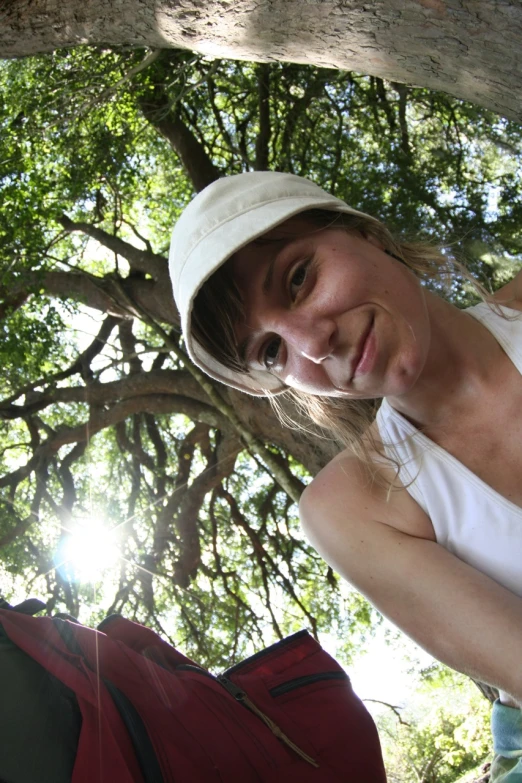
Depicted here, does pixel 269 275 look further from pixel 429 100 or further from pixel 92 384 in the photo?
pixel 429 100

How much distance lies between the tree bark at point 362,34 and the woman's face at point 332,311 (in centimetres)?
71

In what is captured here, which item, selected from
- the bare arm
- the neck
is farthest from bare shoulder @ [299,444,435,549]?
the neck

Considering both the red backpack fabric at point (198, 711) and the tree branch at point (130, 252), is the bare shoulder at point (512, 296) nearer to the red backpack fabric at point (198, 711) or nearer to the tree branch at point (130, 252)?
the red backpack fabric at point (198, 711)

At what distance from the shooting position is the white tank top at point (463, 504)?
1.90 meters

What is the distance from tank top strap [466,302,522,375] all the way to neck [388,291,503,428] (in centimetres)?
5

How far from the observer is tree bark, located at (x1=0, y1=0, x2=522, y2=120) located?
207 cm

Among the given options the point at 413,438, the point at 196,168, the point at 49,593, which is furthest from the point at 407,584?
the point at 196,168

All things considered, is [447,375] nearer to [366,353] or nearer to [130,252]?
[366,353]

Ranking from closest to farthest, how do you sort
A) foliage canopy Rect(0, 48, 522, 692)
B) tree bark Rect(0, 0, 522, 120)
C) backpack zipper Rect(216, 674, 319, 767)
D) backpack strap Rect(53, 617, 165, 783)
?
backpack strap Rect(53, 617, 165, 783) < backpack zipper Rect(216, 674, 319, 767) < tree bark Rect(0, 0, 522, 120) < foliage canopy Rect(0, 48, 522, 692)

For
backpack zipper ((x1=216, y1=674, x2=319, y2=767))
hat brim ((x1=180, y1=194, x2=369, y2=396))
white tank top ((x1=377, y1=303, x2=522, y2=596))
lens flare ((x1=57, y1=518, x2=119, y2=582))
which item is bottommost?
backpack zipper ((x1=216, y1=674, x2=319, y2=767))

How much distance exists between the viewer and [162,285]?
239 inches

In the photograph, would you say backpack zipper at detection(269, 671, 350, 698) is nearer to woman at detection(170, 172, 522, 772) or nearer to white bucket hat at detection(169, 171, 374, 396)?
woman at detection(170, 172, 522, 772)

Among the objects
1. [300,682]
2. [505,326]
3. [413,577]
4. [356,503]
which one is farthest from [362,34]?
[300,682]

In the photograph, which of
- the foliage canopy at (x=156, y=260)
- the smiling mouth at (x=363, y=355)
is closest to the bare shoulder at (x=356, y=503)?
the smiling mouth at (x=363, y=355)
